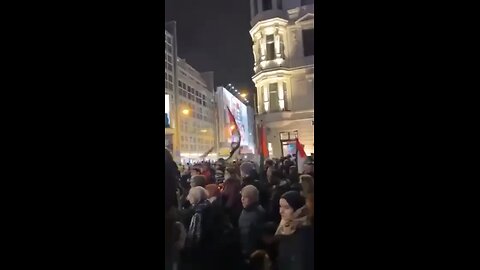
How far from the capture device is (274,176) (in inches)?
54.7

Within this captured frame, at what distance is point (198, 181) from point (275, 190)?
0.28 meters

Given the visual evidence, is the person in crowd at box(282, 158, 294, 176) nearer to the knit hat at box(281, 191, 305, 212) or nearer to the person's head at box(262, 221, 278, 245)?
the knit hat at box(281, 191, 305, 212)

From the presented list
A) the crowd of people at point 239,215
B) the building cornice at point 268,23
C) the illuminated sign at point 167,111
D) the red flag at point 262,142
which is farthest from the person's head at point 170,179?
the building cornice at point 268,23

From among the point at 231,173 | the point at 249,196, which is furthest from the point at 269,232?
the point at 231,173

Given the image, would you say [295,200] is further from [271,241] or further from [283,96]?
[283,96]

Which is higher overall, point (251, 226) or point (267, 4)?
point (267, 4)

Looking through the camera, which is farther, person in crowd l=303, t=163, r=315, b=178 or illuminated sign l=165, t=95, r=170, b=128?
illuminated sign l=165, t=95, r=170, b=128

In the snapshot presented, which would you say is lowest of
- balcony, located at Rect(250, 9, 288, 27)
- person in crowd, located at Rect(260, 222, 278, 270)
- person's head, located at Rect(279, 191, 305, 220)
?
person in crowd, located at Rect(260, 222, 278, 270)

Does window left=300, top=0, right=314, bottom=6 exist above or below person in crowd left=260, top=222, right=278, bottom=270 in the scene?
above

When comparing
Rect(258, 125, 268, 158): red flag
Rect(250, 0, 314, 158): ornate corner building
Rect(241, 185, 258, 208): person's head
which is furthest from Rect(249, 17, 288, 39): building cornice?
Rect(241, 185, 258, 208): person's head

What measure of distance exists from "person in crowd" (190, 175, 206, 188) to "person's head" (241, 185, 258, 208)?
0.50 ft

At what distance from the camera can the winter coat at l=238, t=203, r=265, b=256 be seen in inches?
54.3
